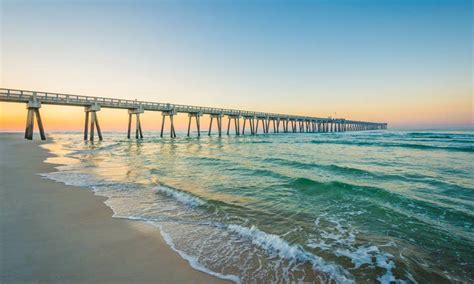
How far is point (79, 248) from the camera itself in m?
3.60

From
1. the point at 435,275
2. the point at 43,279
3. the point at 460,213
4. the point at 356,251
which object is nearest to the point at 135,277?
the point at 43,279

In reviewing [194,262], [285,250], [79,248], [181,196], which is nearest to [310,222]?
[285,250]

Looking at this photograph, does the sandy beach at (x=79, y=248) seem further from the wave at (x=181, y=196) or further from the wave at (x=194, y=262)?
the wave at (x=181, y=196)

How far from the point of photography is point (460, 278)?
309cm

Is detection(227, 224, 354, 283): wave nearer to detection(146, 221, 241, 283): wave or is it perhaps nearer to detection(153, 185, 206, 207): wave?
detection(146, 221, 241, 283): wave

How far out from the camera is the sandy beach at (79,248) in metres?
2.89

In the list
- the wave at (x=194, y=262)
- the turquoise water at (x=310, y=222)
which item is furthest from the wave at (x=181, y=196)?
the wave at (x=194, y=262)

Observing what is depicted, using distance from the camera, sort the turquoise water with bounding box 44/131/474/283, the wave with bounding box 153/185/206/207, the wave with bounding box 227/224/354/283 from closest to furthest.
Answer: the wave with bounding box 227/224/354/283 → the turquoise water with bounding box 44/131/474/283 → the wave with bounding box 153/185/206/207

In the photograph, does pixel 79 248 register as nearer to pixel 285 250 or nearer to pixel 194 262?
pixel 194 262

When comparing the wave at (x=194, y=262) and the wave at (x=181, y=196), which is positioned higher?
the wave at (x=194, y=262)

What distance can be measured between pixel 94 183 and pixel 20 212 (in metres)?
3.50

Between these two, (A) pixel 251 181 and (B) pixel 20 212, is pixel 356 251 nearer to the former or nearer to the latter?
(A) pixel 251 181

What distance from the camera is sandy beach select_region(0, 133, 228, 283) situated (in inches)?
114

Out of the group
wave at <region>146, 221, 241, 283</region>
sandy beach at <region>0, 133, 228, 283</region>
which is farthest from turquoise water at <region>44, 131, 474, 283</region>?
sandy beach at <region>0, 133, 228, 283</region>
